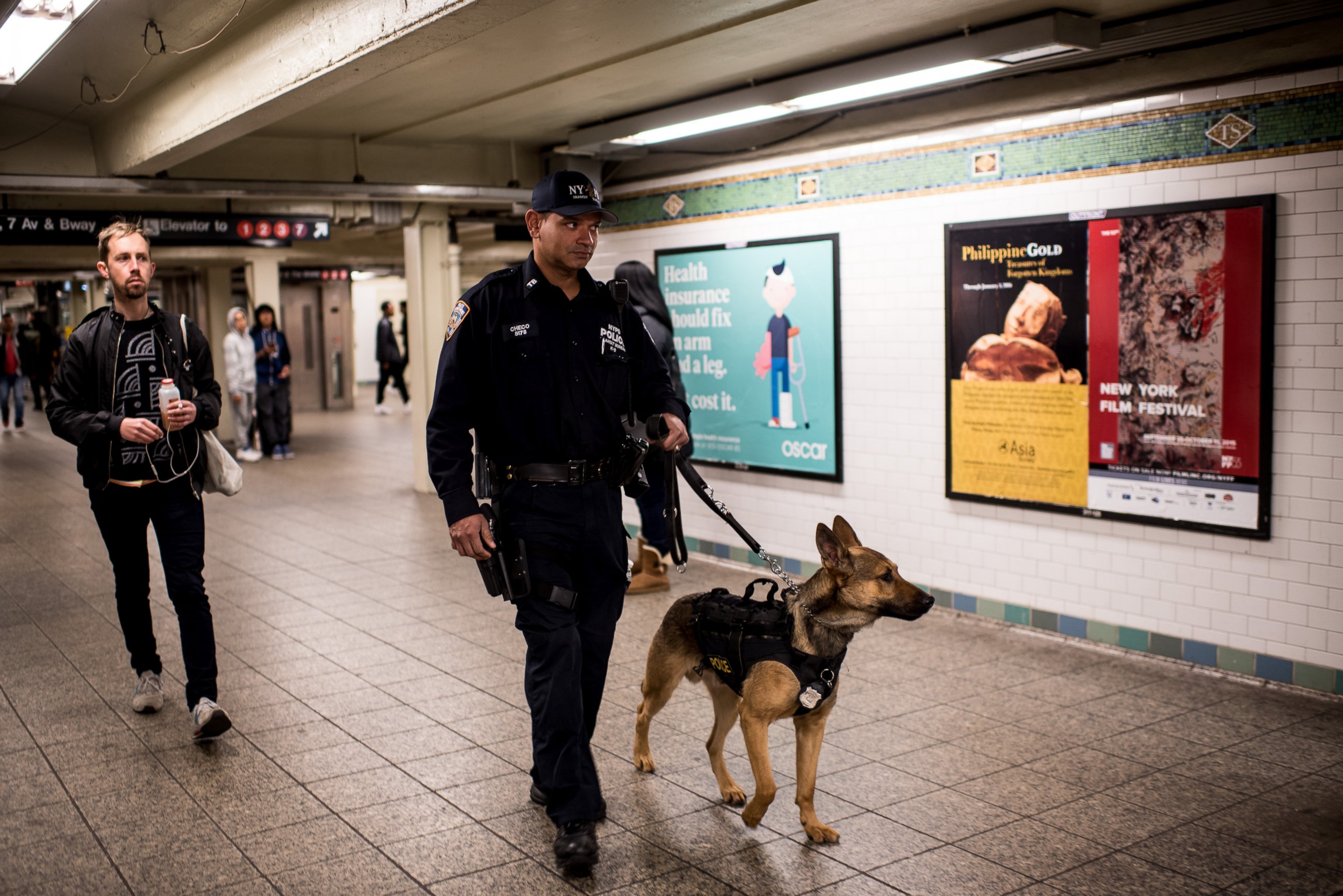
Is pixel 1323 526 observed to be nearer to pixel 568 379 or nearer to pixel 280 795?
pixel 568 379

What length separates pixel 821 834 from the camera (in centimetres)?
353

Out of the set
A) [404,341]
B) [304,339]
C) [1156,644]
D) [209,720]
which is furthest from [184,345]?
[404,341]

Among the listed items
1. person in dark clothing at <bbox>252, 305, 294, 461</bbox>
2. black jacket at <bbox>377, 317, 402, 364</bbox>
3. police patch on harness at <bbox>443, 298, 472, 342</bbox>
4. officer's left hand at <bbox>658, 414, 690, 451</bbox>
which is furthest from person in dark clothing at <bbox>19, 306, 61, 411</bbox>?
officer's left hand at <bbox>658, 414, 690, 451</bbox>

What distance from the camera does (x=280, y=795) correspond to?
396cm

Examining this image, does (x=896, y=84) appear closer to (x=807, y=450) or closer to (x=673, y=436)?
(x=807, y=450)

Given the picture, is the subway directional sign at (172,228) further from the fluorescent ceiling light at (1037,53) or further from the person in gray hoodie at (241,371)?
the fluorescent ceiling light at (1037,53)

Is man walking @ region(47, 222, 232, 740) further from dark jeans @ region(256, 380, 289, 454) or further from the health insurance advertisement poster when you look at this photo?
dark jeans @ region(256, 380, 289, 454)

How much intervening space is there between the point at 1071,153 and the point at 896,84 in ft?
3.07

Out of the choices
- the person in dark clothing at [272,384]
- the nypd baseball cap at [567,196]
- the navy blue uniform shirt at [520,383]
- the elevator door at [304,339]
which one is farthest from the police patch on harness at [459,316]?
the elevator door at [304,339]

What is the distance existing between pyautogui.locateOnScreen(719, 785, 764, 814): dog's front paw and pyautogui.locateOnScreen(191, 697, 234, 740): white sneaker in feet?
6.58

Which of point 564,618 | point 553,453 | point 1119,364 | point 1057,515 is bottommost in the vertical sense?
point 1057,515

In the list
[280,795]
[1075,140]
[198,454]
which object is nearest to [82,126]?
[198,454]

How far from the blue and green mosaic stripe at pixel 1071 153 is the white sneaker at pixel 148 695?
4553mm

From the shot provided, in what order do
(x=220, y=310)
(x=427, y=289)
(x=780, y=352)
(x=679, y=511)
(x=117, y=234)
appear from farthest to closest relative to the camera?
(x=220, y=310)
(x=427, y=289)
(x=780, y=352)
(x=117, y=234)
(x=679, y=511)
